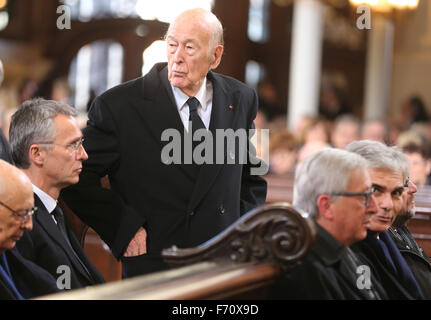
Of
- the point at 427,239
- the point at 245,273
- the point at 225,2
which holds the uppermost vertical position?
the point at 225,2

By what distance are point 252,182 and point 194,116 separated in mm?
472

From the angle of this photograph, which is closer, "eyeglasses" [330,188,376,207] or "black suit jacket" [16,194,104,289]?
"eyeglasses" [330,188,376,207]

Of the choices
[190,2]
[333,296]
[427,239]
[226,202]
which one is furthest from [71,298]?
[190,2]

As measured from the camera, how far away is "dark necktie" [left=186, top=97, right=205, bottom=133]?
10.6ft

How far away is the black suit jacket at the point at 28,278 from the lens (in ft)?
8.74

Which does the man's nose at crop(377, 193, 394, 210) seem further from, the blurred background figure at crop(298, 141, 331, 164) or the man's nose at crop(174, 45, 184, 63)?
the blurred background figure at crop(298, 141, 331, 164)

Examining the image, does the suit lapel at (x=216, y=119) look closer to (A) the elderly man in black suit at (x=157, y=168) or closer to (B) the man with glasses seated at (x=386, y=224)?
(A) the elderly man in black suit at (x=157, y=168)

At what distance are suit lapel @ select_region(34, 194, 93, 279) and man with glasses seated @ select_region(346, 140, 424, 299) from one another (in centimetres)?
120

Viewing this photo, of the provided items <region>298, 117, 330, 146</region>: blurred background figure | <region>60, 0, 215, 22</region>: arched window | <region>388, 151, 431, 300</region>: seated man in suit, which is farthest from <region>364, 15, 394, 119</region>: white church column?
<region>388, 151, 431, 300</region>: seated man in suit

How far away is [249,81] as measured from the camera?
17781 millimetres

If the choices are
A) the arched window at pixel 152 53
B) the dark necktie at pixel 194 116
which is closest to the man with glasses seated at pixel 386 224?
the dark necktie at pixel 194 116

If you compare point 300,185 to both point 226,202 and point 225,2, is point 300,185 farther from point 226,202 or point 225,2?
point 225,2
